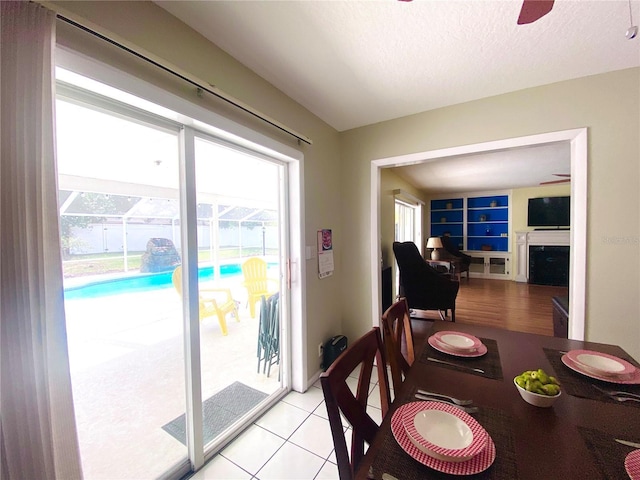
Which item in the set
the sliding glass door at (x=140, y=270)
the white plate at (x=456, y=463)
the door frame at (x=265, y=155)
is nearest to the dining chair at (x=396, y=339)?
the white plate at (x=456, y=463)

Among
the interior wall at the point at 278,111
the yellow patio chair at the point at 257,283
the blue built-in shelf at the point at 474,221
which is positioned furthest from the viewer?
the blue built-in shelf at the point at 474,221

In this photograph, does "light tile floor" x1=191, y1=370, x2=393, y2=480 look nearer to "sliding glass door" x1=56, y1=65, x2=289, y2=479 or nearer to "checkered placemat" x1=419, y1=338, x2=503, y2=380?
"sliding glass door" x1=56, y1=65, x2=289, y2=479

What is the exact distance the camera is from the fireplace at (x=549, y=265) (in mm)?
5746

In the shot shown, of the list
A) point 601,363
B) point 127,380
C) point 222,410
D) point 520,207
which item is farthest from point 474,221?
point 127,380

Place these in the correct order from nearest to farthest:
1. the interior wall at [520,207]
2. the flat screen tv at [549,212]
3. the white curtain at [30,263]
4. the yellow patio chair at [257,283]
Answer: the white curtain at [30,263], the yellow patio chair at [257,283], the flat screen tv at [549,212], the interior wall at [520,207]

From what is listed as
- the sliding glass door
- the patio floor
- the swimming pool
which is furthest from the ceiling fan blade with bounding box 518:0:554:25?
the patio floor

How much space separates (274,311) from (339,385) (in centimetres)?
144

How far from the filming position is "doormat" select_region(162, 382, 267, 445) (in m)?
1.43

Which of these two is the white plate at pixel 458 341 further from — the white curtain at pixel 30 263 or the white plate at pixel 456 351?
the white curtain at pixel 30 263

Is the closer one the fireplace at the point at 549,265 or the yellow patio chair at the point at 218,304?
the yellow patio chair at the point at 218,304

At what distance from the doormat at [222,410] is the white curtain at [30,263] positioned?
2.24 ft

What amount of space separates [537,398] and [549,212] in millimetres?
6973

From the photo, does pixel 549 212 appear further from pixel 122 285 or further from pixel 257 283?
pixel 122 285

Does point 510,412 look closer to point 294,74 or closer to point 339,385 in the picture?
point 339,385
